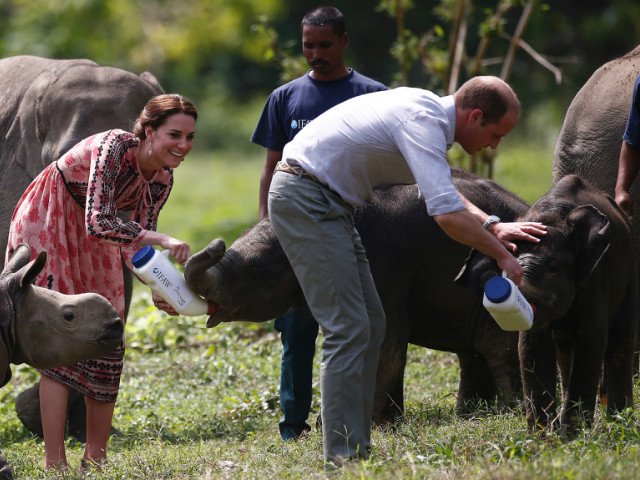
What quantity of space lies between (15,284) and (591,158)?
152 inches

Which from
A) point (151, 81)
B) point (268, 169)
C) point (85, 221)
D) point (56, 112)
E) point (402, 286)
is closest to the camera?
point (85, 221)

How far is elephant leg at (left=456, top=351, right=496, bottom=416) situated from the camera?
8.21 meters

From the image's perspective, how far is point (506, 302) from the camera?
237 inches

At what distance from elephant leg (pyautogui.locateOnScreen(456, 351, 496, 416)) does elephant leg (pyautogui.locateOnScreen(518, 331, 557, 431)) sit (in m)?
1.31

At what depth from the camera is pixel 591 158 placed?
8508mm

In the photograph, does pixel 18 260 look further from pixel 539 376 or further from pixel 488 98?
pixel 539 376

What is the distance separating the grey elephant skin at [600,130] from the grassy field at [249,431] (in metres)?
1.67

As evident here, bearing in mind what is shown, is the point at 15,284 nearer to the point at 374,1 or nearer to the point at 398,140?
the point at 398,140

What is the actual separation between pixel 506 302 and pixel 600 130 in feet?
9.33

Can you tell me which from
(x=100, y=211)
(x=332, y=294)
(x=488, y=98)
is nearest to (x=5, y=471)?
(x=100, y=211)

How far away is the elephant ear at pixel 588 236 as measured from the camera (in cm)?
657

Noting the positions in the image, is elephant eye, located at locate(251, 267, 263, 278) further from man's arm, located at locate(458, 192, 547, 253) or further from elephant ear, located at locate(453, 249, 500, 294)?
man's arm, located at locate(458, 192, 547, 253)

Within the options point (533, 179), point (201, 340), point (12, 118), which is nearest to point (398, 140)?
point (12, 118)

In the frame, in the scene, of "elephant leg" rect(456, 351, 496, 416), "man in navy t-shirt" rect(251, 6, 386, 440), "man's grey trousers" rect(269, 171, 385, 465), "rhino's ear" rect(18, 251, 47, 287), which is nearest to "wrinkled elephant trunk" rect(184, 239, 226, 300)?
"man's grey trousers" rect(269, 171, 385, 465)
